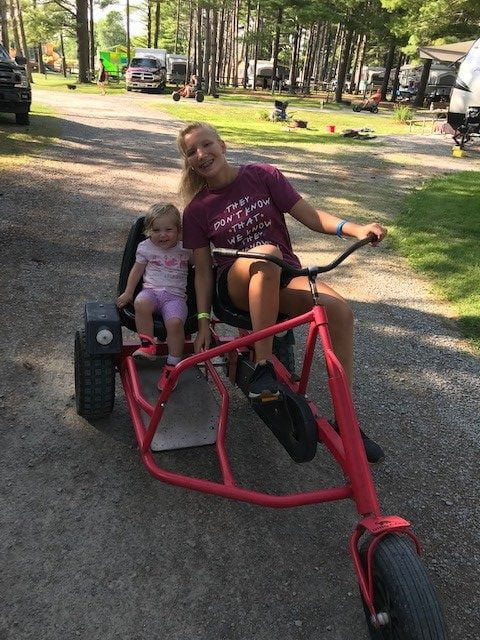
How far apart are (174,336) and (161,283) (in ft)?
1.10

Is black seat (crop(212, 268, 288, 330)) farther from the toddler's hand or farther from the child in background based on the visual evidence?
the toddler's hand

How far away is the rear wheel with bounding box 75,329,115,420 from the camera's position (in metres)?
3.07

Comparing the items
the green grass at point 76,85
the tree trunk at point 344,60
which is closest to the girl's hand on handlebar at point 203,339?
the green grass at point 76,85

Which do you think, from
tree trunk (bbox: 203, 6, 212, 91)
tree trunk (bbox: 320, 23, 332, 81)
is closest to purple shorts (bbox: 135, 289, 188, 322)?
tree trunk (bbox: 203, 6, 212, 91)

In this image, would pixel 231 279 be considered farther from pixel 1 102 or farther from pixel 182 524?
pixel 1 102

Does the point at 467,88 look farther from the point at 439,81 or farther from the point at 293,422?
the point at 439,81

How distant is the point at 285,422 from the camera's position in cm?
248

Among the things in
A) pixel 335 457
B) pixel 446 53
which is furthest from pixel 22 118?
pixel 446 53

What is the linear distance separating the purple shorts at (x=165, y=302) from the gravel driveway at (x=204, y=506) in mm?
724

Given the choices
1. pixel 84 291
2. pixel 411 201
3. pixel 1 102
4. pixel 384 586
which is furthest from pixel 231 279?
pixel 1 102

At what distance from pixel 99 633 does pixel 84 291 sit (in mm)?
3426

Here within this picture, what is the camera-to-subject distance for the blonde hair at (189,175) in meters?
3.01

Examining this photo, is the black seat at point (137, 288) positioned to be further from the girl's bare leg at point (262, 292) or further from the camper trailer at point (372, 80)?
the camper trailer at point (372, 80)

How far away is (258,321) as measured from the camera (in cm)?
266
